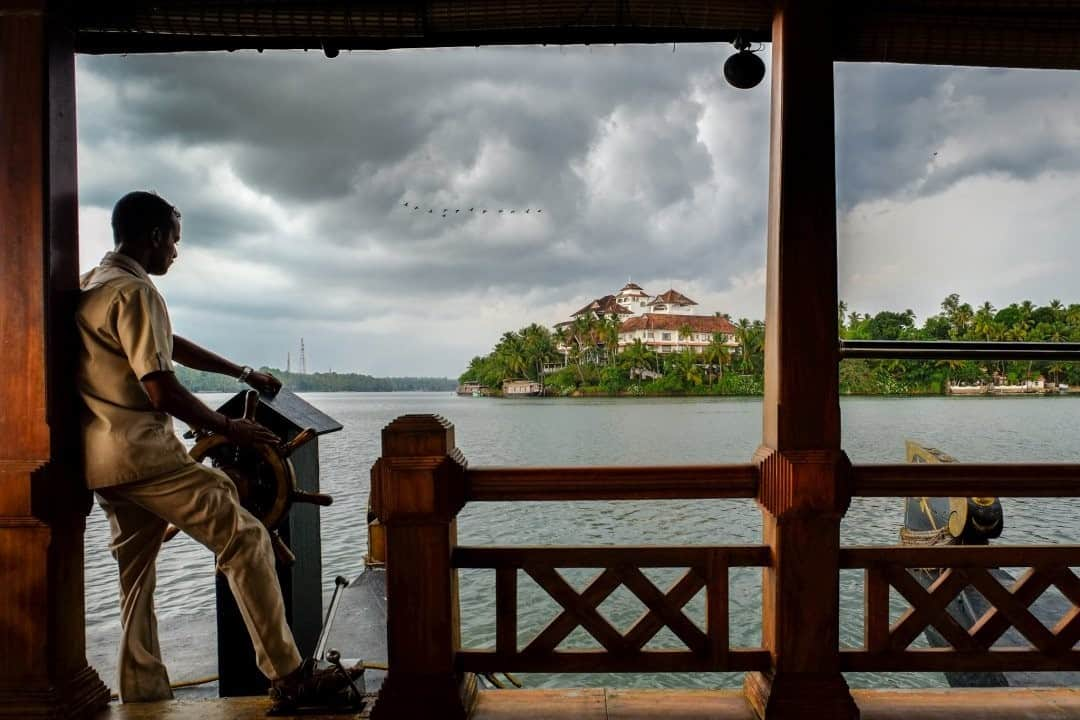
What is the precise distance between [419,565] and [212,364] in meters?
0.92

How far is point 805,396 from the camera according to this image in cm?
155

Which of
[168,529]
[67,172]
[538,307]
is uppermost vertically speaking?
[538,307]

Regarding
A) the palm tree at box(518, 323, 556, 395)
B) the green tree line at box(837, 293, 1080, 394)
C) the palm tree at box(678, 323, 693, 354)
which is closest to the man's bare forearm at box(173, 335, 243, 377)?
the green tree line at box(837, 293, 1080, 394)

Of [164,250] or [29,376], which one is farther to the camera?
[164,250]

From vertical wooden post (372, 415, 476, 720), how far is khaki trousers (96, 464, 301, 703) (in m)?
0.32

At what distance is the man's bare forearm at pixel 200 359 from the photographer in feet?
5.82

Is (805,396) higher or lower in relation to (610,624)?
higher

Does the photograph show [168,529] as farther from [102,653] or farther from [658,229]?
[658,229]

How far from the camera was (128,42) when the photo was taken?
6.16 feet

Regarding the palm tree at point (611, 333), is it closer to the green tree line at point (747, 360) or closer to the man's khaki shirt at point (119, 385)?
the green tree line at point (747, 360)

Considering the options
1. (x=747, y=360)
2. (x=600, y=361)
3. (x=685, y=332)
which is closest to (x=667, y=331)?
(x=685, y=332)

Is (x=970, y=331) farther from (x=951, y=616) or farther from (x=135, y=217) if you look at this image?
(x=135, y=217)

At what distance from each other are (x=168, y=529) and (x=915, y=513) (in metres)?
11.3

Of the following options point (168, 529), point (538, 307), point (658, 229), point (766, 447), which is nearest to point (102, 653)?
point (168, 529)
